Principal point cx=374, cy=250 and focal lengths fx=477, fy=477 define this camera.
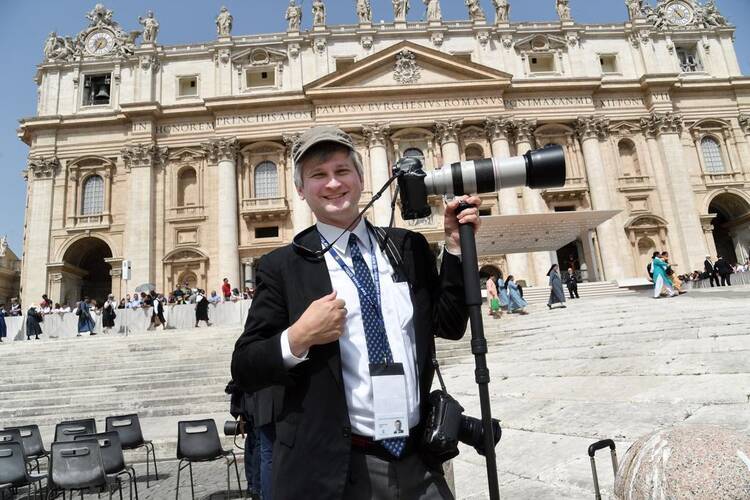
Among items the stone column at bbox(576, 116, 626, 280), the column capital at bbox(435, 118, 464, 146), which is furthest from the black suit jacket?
the stone column at bbox(576, 116, 626, 280)

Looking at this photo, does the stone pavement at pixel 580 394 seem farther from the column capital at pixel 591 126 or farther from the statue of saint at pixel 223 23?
the statue of saint at pixel 223 23

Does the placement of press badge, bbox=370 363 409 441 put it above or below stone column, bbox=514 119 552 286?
below

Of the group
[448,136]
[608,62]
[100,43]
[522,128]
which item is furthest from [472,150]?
[100,43]

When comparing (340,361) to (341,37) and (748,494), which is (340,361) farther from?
(341,37)

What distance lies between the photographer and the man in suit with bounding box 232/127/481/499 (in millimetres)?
1514

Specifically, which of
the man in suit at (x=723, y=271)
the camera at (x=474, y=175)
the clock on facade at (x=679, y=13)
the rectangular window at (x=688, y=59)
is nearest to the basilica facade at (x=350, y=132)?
the rectangular window at (x=688, y=59)

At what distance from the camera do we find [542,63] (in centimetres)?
3241

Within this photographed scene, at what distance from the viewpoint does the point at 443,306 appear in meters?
1.87

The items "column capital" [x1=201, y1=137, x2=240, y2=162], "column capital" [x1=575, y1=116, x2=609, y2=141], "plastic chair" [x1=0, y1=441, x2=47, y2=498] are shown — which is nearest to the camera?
"plastic chair" [x1=0, y1=441, x2=47, y2=498]

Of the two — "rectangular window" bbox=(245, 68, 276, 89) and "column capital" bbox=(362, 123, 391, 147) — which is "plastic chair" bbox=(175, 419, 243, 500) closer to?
"column capital" bbox=(362, 123, 391, 147)

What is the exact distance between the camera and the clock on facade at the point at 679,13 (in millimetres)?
33844

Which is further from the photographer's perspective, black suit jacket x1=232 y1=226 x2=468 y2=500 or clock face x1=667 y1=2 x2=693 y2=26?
clock face x1=667 y1=2 x2=693 y2=26

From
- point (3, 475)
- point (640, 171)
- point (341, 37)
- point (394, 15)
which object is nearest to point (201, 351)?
point (3, 475)

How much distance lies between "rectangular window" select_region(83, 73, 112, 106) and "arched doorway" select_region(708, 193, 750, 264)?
3994 centimetres
